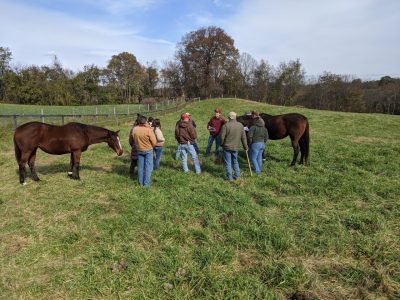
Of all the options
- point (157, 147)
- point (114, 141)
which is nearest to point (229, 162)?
point (157, 147)

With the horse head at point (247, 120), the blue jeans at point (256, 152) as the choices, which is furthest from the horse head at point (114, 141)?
the horse head at point (247, 120)

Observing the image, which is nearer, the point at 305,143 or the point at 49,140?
the point at 49,140

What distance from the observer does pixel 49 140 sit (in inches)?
287

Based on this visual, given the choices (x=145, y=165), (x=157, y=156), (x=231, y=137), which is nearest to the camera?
(x=145, y=165)

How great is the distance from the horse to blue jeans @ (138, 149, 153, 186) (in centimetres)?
387

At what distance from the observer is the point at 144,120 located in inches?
262

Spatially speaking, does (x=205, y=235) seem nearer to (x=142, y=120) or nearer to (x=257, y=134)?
(x=142, y=120)

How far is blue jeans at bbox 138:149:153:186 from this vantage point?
263 inches

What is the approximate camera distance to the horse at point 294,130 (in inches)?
346

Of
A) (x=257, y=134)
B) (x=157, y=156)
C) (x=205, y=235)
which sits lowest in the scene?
(x=205, y=235)

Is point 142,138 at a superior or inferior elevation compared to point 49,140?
superior

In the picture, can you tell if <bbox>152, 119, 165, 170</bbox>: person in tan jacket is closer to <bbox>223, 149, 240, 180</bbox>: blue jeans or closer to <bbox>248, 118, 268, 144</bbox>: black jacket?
<bbox>223, 149, 240, 180</bbox>: blue jeans

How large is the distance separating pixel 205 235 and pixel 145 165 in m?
2.94

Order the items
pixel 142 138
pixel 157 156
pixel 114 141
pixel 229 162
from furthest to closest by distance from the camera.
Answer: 1. pixel 157 156
2. pixel 114 141
3. pixel 229 162
4. pixel 142 138
